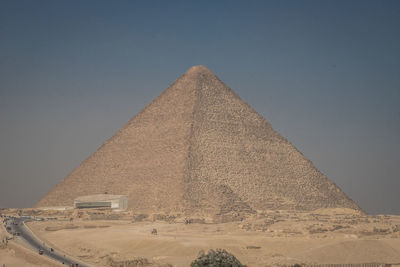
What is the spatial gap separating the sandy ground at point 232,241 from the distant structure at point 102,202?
6.71 metres

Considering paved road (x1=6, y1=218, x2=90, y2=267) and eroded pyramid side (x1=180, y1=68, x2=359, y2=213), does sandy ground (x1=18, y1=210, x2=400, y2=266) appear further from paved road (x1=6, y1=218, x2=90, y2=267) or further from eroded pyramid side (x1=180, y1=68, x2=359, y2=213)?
eroded pyramid side (x1=180, y1=68, x2=359, y2=213)

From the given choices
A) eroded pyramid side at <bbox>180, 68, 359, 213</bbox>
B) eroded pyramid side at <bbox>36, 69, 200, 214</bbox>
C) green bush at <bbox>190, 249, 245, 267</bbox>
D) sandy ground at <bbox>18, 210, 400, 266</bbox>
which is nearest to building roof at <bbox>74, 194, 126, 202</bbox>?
eroded pyramid side at <bbox>36, 69, 200, 214</bbox>

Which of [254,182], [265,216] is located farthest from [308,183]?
[265,216]

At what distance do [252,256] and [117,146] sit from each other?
42.5m

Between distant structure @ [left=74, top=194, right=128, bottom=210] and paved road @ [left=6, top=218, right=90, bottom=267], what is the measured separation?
8.78 m

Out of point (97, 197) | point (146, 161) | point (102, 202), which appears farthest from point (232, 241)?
point (146, 161)

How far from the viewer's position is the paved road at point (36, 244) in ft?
100.0

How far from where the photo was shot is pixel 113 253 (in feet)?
109

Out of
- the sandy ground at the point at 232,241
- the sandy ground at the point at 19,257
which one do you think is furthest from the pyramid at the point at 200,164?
the sandy ground at the point at 19,257

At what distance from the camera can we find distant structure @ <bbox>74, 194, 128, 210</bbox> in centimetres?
5656

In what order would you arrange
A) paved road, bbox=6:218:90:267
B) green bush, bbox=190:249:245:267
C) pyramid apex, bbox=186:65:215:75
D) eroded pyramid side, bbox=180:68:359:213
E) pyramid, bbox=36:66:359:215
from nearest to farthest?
1. green bush, bbox=190:249:245:267
2. paved road, bbox=6:218:90:267
3. pyramid, bbox=36:66:359:215
4. eroded pyramid side, bbox=180:68:359:213
5. pyramid apex, bbox=186:65:215:75

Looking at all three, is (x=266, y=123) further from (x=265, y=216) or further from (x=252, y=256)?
(x=252, y=256)

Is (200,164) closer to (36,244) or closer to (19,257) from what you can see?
(36,244)

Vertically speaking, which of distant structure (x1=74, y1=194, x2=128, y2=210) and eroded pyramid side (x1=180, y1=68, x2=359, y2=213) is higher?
eroded pyramid side (x1=180, y1=68, x2=359, y2=213)
